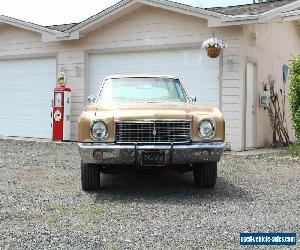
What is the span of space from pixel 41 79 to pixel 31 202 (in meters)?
9.83

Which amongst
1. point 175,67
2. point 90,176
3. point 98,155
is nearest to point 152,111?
point 98,155

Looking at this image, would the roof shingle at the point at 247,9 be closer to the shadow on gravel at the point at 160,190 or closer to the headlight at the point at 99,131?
the shadow on gravel at the point at 160,190

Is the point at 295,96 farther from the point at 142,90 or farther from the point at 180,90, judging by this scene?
the point at 142,90

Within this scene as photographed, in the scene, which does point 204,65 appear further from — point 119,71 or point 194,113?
point 194,113

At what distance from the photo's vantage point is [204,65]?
1188 cm

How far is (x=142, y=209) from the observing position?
512cm

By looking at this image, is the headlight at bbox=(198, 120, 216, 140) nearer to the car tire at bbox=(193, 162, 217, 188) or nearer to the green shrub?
the car tire at bbox=(193, 162, 217, 188)

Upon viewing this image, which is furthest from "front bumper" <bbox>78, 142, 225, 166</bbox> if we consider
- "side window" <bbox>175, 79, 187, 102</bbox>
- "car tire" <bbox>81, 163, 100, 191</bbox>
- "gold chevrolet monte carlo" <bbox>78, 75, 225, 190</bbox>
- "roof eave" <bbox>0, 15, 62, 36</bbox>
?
"roof eave" <bbox>0, 15, 62, 36</bbox>

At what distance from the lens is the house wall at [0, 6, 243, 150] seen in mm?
11391

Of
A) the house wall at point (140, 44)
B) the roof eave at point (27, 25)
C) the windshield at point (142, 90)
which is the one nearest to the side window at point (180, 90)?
the windshield at point (142, 90)

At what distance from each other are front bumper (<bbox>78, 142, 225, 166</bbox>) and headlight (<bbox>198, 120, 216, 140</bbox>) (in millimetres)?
112

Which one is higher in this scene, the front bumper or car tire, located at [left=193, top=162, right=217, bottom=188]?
the front bumper

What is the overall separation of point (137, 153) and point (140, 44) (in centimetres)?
769

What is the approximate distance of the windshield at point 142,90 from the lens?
Result: 685 cm
